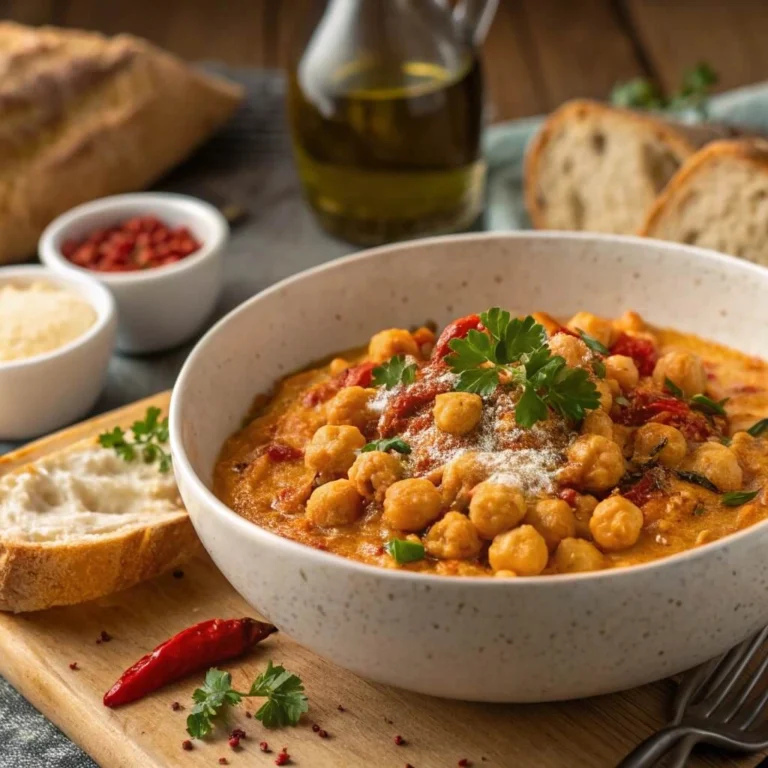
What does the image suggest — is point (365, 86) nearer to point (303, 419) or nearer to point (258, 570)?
point (303, 419)

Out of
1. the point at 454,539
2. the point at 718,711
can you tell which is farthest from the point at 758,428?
the point at 454,539

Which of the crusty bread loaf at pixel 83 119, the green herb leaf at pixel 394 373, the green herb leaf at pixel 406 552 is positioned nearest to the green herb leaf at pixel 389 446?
the green herb leaf at pixel 394 373

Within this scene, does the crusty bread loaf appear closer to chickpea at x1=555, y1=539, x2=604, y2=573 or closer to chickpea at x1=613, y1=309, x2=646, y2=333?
chickpea at x1=613, y1=309, x2=646, y2=333

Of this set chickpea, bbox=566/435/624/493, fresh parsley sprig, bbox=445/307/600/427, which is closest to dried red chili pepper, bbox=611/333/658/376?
fresh parsley sprig, bbox=445/307/600/427

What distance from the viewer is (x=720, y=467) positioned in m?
3.41

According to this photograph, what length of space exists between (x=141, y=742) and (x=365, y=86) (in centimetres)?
380

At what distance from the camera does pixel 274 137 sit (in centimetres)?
798

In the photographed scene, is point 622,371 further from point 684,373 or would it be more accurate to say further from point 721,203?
point 721,203

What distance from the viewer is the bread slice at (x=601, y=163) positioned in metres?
6.21

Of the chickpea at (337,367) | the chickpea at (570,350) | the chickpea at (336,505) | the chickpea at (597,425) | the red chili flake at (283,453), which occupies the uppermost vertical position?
the chickpea at (570,350)

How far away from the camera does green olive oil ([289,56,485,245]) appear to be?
20.0 feet

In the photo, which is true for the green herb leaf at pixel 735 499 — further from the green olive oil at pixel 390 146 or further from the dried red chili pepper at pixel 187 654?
the green olive oil at pixel 390 146

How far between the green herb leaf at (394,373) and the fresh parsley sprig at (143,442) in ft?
3.37

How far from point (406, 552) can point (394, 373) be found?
77 centimetres
